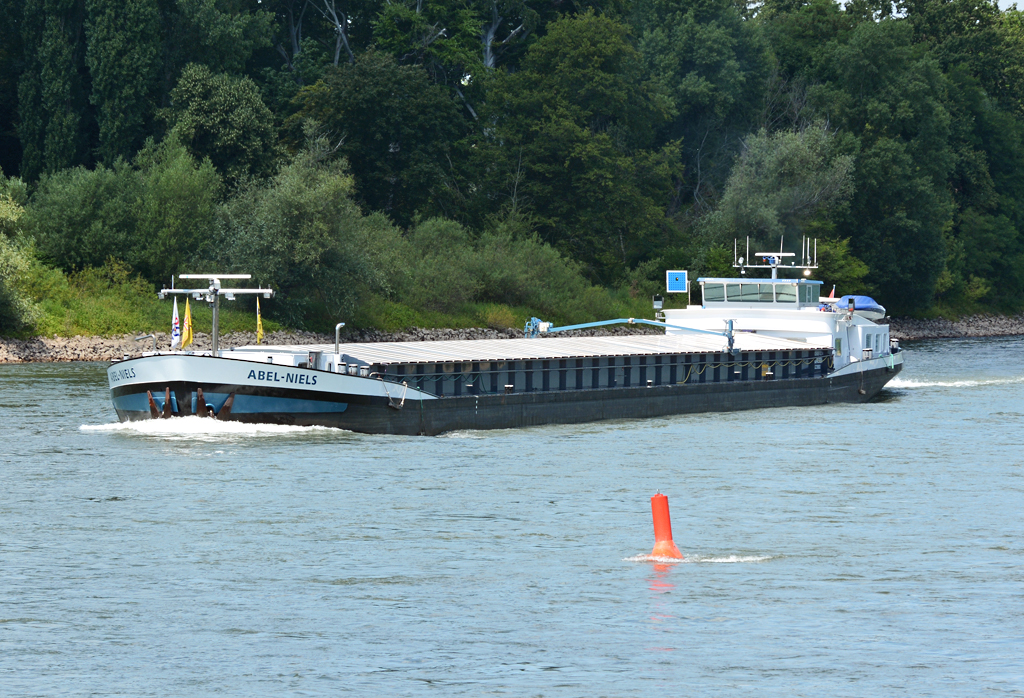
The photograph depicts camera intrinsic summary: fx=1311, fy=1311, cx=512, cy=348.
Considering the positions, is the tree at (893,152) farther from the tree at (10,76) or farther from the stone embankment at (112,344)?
the tree at (10,76)

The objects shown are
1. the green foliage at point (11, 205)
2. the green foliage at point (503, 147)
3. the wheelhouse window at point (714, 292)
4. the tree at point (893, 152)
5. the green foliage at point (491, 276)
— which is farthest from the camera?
the tree at point (893, 152)

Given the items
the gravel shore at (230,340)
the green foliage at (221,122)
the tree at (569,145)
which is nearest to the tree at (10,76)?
the green foliage at (221,122)

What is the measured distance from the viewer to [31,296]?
69.6 meters

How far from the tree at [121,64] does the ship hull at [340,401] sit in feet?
159

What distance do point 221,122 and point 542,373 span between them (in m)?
47.1

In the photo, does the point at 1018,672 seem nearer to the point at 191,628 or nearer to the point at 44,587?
the point at 191,628

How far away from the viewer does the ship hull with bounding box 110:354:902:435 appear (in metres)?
36.5

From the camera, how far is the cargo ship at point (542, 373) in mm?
36812

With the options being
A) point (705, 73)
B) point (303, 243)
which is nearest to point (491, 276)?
point (303, 243)

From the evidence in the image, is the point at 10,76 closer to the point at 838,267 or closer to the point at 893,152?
the point at 838,267

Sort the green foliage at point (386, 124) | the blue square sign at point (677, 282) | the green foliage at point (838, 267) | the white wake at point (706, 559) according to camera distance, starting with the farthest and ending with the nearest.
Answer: the green foliage at point (838, 267)
the green foliage at point (386, 124)
the blue square sign at point (677, 282)
the white wake at point (706, 559)

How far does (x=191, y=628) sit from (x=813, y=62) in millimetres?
115881

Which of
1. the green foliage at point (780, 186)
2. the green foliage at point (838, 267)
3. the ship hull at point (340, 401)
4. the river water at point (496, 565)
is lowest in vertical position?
the river water at point (496, 565)

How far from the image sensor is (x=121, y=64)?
83.9 m
